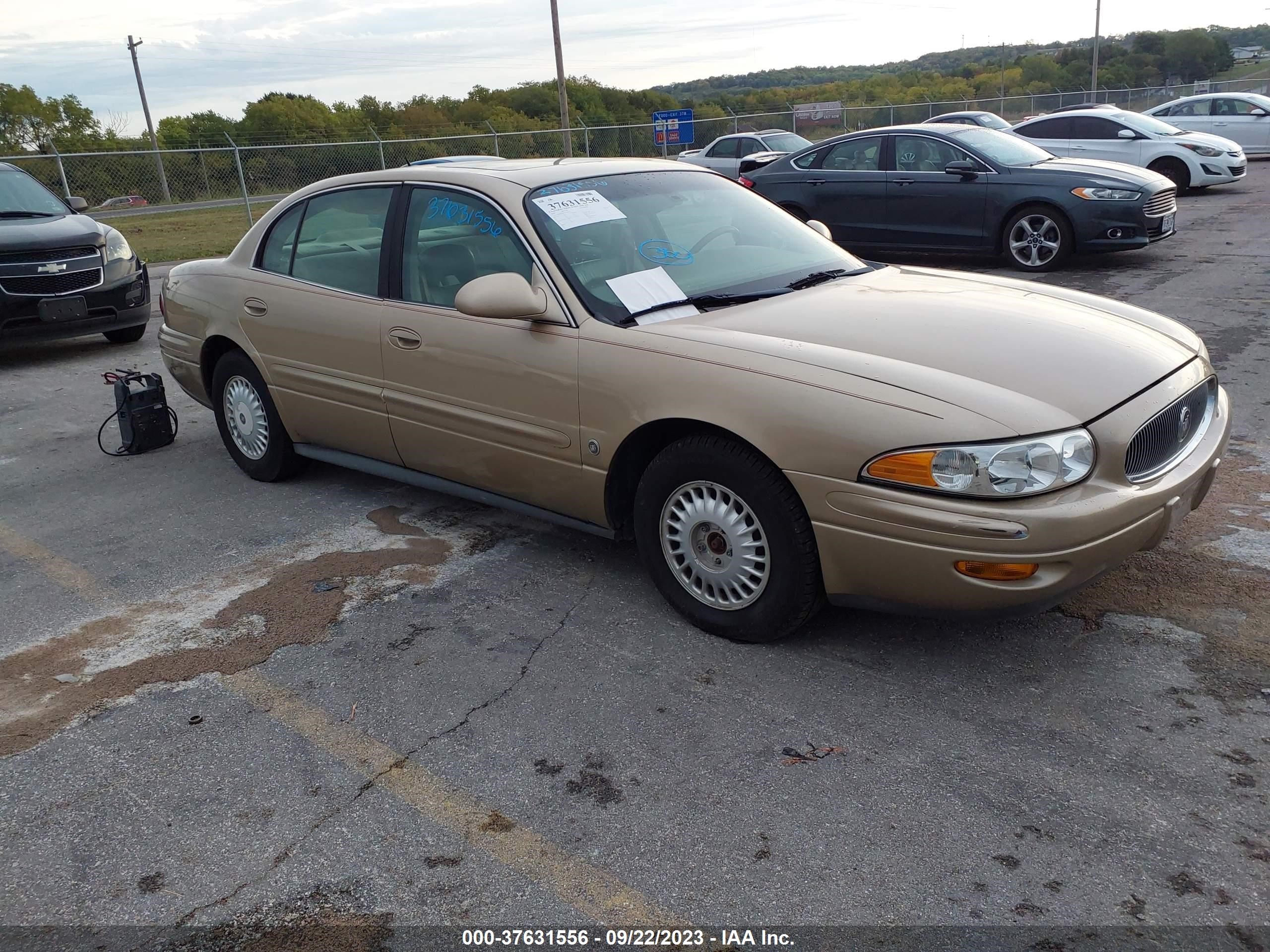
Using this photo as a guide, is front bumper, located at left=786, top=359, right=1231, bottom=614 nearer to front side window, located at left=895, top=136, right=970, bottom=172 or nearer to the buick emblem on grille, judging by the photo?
the buick emblem on grille

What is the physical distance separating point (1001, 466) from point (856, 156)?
31.8 ft

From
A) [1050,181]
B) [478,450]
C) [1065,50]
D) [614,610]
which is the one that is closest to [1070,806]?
[614,610]

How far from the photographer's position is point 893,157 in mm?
11406

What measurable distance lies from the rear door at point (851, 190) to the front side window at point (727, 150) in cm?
839

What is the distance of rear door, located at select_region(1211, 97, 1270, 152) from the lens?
805 inches

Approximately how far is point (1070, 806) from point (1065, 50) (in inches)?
3011

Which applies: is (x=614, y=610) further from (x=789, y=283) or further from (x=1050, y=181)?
(x=1050, y=181)

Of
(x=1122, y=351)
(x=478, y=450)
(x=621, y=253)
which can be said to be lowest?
(x=478, y=450)

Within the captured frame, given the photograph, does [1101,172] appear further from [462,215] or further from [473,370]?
[473,370]

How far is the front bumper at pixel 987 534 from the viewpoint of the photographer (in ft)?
9.52

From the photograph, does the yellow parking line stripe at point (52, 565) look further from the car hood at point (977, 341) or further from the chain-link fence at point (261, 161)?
the chain-link fence at point (261, 161)

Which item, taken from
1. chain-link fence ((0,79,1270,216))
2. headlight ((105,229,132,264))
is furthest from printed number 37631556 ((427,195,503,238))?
chain-link fence ((0,79,1270,216))

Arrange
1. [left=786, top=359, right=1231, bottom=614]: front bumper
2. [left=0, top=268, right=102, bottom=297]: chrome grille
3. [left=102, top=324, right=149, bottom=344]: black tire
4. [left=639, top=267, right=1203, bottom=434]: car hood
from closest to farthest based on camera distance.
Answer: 1. [left=786, top=359, right=1231, bottom=614]: front bumper
2. [left=639, top=267, right=1203, bottom=434]: car hood
3. [left=0, top=268, right=102, bottom=297]: chrome grille
4. [left=102, top=324, right=149, bottom=344]: black tire

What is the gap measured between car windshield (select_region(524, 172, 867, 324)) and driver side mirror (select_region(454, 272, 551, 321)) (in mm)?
192
